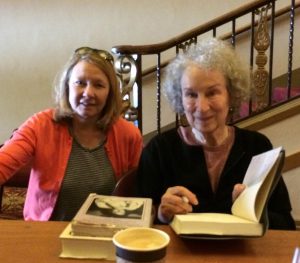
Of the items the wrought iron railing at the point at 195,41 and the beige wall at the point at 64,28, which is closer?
the wrought iron railing at the point at 195,41

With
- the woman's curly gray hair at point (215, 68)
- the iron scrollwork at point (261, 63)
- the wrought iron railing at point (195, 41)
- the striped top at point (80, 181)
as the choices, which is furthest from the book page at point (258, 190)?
the iron scrollwork at point (261, 63)

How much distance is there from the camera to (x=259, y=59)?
3264 millimetres

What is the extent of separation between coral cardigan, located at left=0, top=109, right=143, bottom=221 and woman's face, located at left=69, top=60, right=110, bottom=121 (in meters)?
0.10

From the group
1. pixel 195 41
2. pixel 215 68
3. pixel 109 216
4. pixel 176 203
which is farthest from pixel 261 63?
pixel 109 216

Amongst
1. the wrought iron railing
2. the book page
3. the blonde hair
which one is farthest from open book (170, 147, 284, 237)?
the wrought iron railing

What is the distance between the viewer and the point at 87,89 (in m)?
1.60

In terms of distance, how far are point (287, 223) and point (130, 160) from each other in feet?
2.08

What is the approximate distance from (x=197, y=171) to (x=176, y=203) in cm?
30

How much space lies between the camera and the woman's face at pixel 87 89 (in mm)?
1605

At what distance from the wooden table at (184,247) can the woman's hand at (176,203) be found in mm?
53

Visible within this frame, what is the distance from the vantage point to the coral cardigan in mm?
1578

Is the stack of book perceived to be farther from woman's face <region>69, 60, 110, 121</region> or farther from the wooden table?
woman's face <region>69, 60, 110, 121</region>

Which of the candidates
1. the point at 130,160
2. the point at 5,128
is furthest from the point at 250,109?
the point at 5,128

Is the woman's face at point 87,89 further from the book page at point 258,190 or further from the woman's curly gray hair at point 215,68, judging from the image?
the book page at point 258,190
